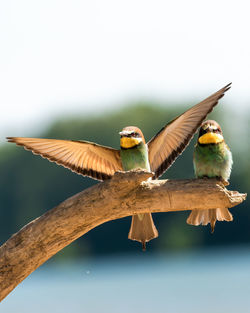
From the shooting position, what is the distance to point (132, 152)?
6.38m

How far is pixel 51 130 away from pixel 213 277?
12.8 metres

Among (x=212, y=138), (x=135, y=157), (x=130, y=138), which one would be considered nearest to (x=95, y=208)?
(x=135, y=157)

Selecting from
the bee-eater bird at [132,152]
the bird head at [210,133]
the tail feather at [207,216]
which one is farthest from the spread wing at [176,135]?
the tail feather at [207,216]

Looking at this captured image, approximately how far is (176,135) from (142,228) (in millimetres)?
908

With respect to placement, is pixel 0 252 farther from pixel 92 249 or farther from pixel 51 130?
pixel 51 130

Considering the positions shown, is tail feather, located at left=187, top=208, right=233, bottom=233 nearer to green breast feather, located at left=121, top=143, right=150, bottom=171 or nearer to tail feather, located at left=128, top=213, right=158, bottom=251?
tail feather, located at left=128, top=213, right=158, bottom=251

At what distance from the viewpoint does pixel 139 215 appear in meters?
6.48

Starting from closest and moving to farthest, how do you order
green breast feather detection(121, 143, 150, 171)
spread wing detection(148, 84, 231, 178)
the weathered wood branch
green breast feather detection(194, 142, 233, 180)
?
1. the weathered wood branch
2. spread wing detection(148, 84, 231, 178)
3. green breast feather detection(194, 142, 233, 180)
4. green breast feather detection(121, 143, 150, 171)

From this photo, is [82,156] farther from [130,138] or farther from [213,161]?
[213,161]

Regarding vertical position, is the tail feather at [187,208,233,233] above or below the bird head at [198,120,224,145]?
below

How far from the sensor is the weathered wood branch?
228 inches

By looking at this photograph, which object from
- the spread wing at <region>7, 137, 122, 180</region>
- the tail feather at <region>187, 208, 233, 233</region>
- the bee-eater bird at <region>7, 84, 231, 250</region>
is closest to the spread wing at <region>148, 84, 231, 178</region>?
the bee-eater bird at <region>7, 84, 231, 250</region>

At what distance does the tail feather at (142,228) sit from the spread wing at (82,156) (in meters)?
0.54

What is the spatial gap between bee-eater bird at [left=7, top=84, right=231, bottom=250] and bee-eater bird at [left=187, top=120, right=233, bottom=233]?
15 cm
